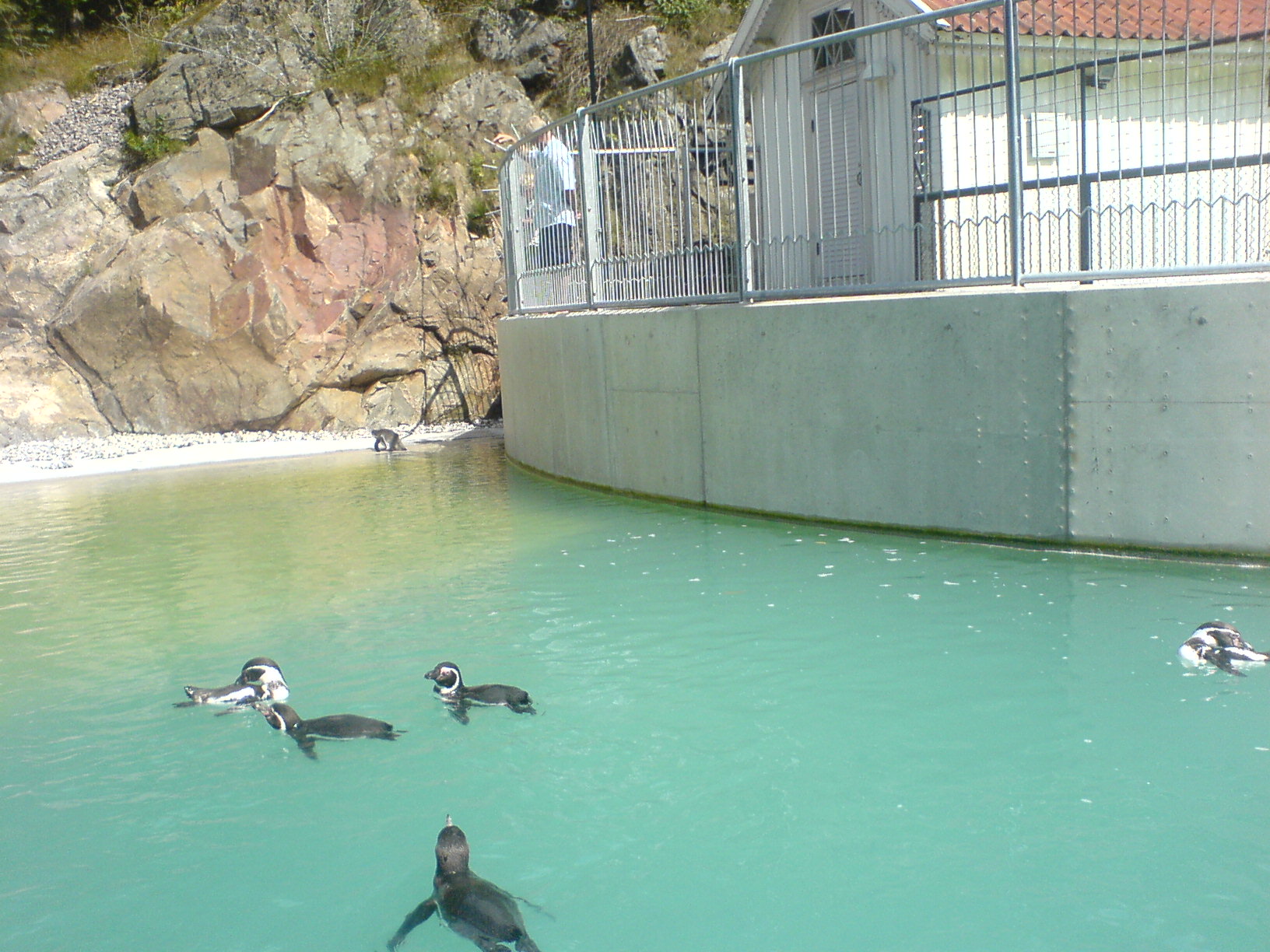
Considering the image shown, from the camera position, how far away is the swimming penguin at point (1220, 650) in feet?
16.4

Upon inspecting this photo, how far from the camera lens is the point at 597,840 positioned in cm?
382

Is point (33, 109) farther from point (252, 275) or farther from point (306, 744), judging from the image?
point (306, 744)

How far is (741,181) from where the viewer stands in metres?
8.66

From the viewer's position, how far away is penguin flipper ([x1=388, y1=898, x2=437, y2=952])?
3281 millimetres

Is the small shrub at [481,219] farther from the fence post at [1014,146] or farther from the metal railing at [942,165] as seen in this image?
the fence post at [1014,146]

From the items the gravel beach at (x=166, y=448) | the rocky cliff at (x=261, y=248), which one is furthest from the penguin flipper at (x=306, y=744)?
the rocky cliff at (x=261, y=248)

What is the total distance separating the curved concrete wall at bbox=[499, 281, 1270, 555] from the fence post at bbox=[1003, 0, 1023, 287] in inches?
10.0

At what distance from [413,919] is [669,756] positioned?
1.39 metres

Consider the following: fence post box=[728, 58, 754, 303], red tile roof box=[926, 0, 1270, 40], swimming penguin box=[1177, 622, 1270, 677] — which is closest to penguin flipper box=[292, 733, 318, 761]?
swimming penguin box=[1177, 622, 1270, 677]

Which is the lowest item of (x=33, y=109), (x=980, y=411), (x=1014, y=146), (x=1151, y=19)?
(x=980, y=411)

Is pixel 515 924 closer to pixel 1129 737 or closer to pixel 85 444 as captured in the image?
pixel 1129 737

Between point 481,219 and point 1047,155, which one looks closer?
point 1047,155

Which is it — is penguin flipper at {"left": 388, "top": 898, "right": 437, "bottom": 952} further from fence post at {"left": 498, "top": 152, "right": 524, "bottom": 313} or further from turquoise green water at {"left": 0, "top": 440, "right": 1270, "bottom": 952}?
fence post at {"left": 498, "top": 152, "right": 524, "bottom": 313}

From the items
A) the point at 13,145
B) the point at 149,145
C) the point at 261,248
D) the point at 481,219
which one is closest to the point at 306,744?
the point at 261,248
